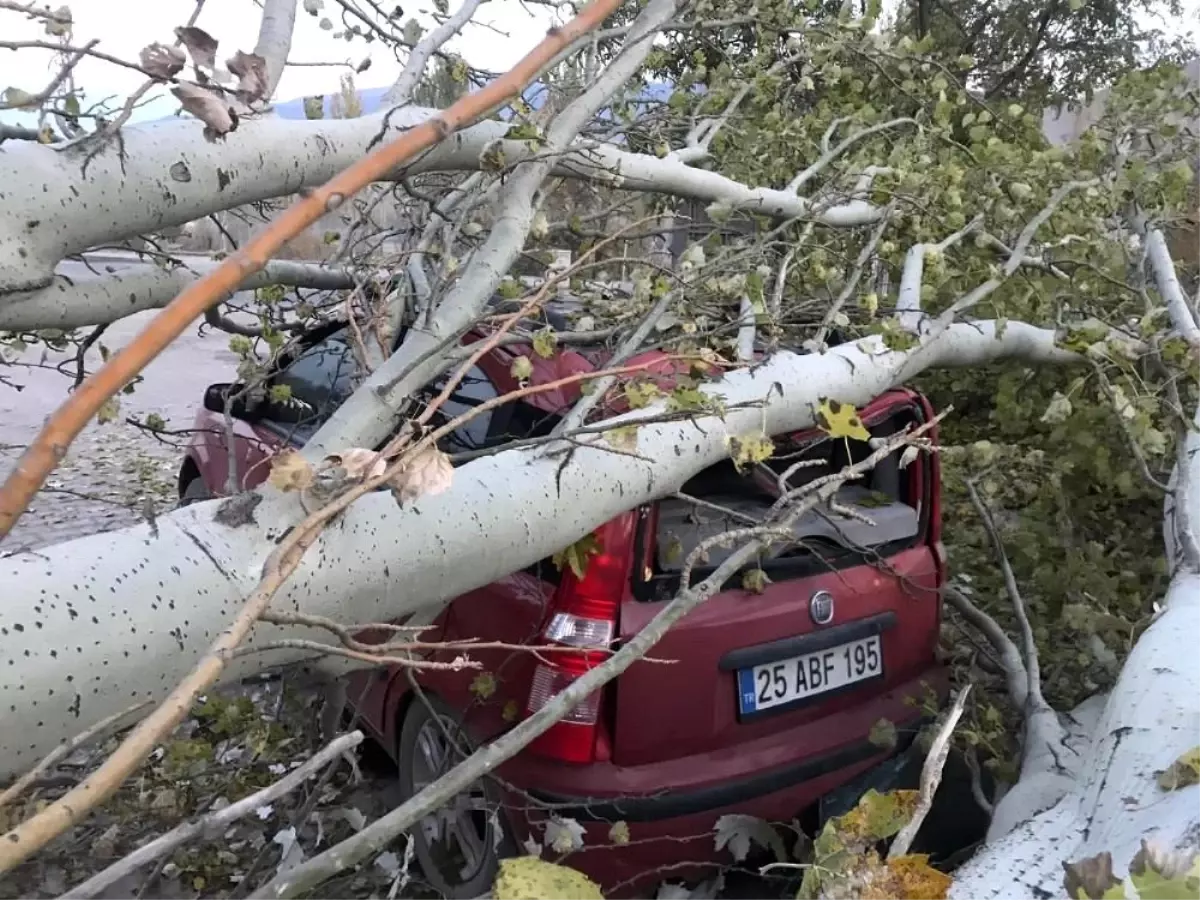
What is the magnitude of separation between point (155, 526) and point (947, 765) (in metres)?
2.60

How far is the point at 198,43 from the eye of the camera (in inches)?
41.6

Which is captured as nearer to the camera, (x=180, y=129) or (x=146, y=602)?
(x=146, y=602)

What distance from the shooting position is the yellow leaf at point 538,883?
4.38ft

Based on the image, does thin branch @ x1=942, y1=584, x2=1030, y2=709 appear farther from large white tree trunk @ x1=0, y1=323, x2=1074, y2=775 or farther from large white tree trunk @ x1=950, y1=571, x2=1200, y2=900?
large white tree trunk @ x1=0, y1=323, x2=1074, y2=775

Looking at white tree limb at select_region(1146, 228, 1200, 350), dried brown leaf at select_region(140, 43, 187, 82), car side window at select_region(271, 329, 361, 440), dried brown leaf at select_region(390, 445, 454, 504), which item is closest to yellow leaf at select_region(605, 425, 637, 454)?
dried brown leaf at select_region(390, 445, 454, 504)

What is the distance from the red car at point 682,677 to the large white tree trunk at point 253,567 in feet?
1.35

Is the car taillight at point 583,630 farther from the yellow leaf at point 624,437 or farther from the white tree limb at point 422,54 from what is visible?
the white tree limb at point 422,54

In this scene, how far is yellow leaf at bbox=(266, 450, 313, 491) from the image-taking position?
133 centimetres

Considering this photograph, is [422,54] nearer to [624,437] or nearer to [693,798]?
[624,437]

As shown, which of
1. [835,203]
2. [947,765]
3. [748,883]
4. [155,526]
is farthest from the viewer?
[835,203]

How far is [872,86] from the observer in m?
5.55

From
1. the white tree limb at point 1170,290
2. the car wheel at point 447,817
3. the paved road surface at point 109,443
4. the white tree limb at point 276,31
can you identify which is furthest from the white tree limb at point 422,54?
the white tree limb at point 1170,290

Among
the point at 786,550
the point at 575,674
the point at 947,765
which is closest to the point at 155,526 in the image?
the point at 575,674

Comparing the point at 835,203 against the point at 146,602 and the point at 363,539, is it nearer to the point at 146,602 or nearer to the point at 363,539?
the point at 363,539
